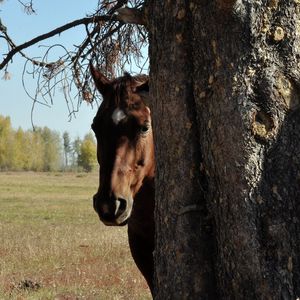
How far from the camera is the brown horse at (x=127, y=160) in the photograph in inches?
181

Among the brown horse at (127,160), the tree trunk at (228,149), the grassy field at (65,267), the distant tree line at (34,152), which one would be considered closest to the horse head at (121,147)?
the brown horse at (127,160)

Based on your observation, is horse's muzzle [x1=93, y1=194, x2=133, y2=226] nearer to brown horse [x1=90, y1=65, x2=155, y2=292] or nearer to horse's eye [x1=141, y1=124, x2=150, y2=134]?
brown horse [x1=90, y1=65, x2=155, y2=292]

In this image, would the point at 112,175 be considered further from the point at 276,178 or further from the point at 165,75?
the point at 276,178

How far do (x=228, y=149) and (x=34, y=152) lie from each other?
116 m

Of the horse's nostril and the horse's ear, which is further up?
the horse's ear

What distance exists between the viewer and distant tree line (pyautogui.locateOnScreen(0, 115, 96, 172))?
106 metres

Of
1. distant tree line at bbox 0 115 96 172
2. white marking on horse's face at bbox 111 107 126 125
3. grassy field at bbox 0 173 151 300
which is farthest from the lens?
distant tree line at bbox 0 115 96 172

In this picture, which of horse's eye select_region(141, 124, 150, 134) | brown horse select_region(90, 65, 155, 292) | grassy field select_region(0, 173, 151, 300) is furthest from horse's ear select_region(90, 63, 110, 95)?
grassy field select_region(0, 173, 151, 300)

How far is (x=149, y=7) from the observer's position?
328cm

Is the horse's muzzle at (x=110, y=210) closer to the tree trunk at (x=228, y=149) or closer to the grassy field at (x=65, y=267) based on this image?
the tree trunk at (x=228, y=149)

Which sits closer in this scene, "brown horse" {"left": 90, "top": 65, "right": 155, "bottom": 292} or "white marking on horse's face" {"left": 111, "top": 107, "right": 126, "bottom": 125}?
"brown horse" {"left": 90, "top": 65, "right": 155, "bottom": 292}

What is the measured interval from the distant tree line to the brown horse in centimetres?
8865

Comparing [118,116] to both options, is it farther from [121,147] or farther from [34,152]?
[34,152]

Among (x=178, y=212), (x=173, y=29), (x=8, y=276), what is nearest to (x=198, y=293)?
(x=178, y=212)
